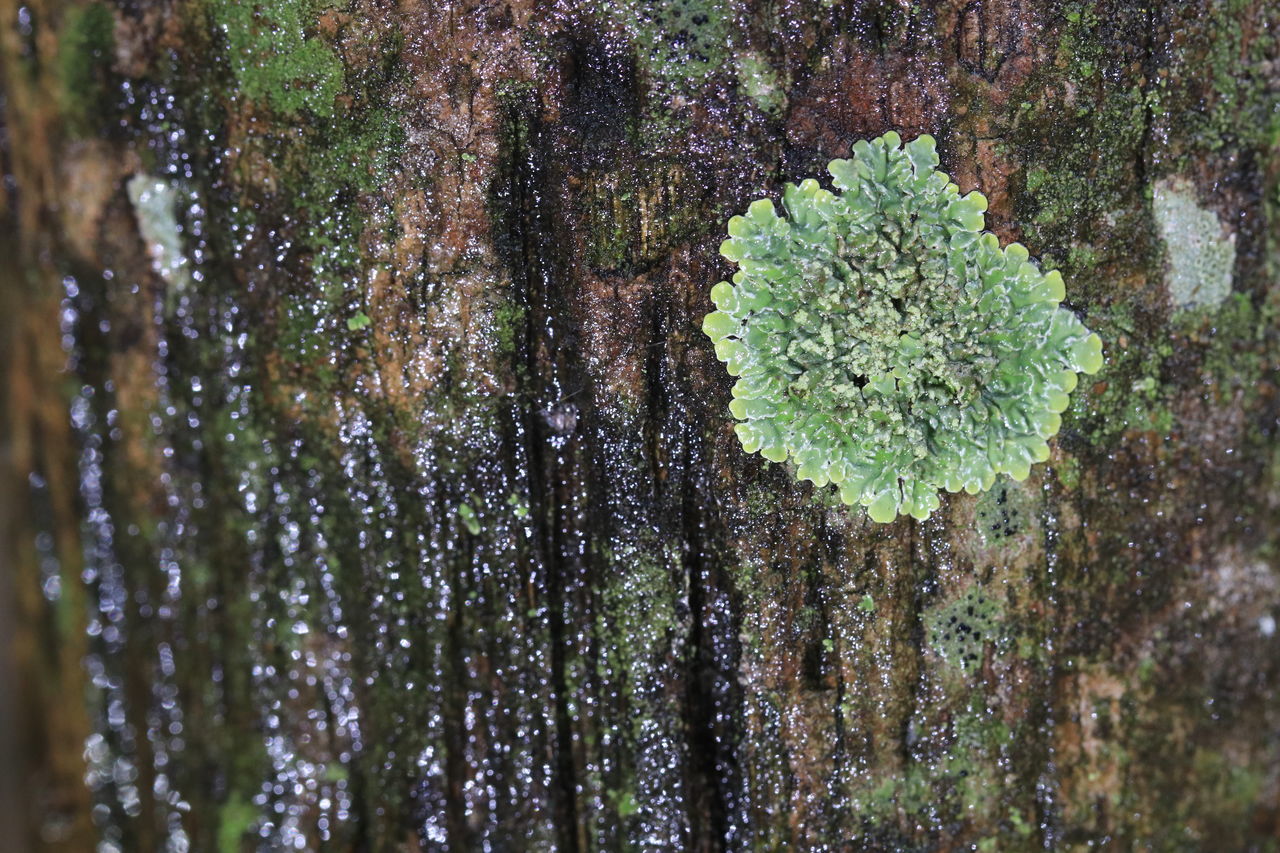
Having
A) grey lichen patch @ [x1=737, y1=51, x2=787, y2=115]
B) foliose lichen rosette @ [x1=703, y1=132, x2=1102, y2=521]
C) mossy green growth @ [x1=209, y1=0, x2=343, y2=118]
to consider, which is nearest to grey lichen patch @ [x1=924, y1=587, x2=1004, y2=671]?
foliose lichen rosette @ [x1=703, y1=132, x2=1102, y2=521]

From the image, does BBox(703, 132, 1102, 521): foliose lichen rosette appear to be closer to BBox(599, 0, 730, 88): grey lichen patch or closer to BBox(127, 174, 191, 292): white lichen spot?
BBox(599, 0, 730, 88): grey lichen patch

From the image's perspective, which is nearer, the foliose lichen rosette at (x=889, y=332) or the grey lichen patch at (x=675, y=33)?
the foliose lichen rosette at (x=889, y=332)

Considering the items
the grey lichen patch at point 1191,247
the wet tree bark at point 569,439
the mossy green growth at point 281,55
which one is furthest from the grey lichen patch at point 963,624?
the mossy green growth at point 281,55

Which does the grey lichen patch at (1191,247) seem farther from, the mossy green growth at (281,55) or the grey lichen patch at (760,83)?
the mossy green growth at (281,55)

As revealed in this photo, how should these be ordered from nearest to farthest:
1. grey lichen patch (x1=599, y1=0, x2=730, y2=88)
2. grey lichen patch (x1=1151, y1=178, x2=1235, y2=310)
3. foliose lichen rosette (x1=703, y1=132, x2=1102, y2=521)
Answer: foliose lichen rosette (x1=703, y1=132, x2=1102, y2=521), grey lichen patch (x1=599, y1=0, x2=730, y2=88), grey lichen patch (x1=1151, y1=178, x2=1235, y2=310)

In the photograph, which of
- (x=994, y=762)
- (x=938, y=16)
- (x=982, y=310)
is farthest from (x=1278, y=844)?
(x=938, y=16)

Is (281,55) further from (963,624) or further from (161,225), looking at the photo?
(963,624)

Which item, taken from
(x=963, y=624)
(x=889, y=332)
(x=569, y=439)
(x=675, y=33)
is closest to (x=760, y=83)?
(x=675, y=33)

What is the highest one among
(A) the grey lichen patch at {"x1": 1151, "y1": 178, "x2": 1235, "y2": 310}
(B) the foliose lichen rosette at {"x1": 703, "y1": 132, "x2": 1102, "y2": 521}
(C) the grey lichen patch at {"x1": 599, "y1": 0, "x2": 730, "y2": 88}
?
(C) the grey lichen patch at {"x1": 599, "y1": 0, "x2": 730, "y2": 88}

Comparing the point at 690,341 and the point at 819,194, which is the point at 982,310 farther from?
the point at 690,341
